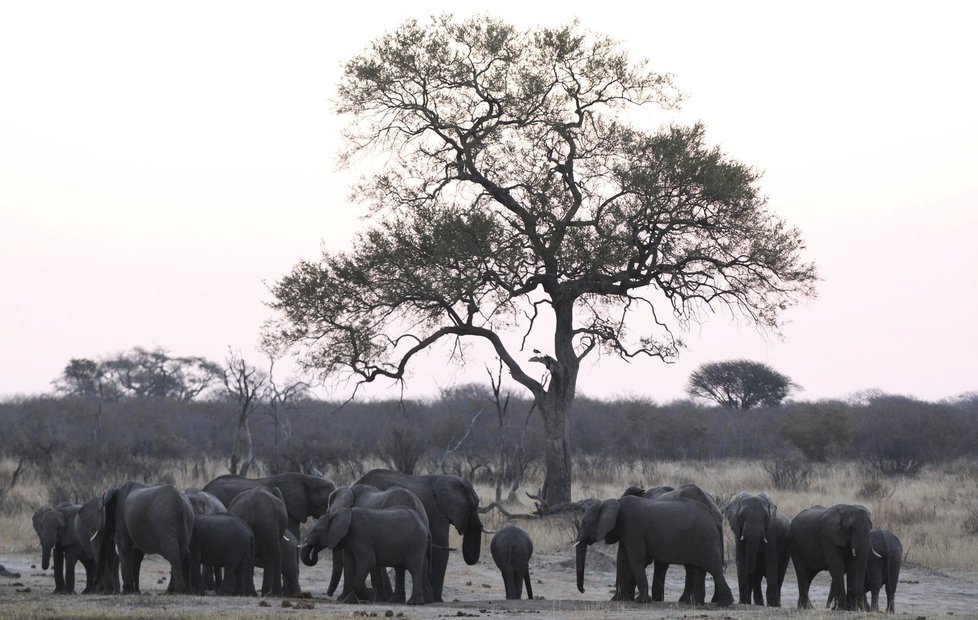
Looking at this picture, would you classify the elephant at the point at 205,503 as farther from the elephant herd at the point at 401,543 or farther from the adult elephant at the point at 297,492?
the adult elephant at the point at 297,492

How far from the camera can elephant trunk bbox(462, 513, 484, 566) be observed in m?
17.4

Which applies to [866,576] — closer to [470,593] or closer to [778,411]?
[470,593]

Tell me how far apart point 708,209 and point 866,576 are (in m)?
13.4

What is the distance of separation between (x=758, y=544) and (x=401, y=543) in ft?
13.8

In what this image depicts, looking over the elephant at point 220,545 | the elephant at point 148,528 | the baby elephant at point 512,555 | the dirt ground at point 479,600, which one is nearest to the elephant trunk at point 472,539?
the dirt ground at point 479,600

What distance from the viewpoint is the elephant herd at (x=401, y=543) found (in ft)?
49.2

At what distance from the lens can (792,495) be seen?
31.7 meters

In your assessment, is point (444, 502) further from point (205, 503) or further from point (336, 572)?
point (205, 503)

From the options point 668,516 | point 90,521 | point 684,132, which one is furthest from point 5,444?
point 668,516

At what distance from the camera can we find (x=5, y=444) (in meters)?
43.7

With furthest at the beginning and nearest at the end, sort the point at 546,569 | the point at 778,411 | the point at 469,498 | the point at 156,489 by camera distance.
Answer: the point at 778,411 < the point at 546,569 < the point at 469,498 < the point at 156,489

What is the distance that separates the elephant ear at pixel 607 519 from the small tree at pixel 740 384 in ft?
199

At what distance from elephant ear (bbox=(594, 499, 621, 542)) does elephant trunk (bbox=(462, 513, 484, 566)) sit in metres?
2.00

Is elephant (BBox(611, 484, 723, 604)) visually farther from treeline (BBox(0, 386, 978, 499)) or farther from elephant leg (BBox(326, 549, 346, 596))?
treeline (BBox(0, 386, 978, 499))
